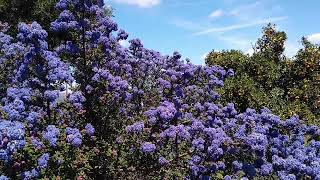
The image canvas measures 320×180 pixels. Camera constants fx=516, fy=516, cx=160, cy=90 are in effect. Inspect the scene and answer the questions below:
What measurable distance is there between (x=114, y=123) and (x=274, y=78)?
868cm

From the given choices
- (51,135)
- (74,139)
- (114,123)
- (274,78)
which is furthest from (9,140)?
(274,78)

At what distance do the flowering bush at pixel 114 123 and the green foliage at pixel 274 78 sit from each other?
363 centimetres

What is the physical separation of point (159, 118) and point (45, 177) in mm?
2115

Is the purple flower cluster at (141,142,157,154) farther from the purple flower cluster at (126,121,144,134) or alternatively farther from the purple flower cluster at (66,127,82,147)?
the purple flower cluster at (66,127,82,147)

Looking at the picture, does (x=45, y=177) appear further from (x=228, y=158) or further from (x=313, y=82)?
(x=313, y=82)

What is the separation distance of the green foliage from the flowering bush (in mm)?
3633

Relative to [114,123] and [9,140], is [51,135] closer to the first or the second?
[9,140]

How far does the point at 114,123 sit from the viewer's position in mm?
8320

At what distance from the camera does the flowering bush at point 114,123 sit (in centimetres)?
665

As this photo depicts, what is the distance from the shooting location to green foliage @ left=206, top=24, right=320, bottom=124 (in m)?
13.1

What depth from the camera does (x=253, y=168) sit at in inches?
311

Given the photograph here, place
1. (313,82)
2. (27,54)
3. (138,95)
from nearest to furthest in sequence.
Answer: (27,54)
(138,95)
(313,82)

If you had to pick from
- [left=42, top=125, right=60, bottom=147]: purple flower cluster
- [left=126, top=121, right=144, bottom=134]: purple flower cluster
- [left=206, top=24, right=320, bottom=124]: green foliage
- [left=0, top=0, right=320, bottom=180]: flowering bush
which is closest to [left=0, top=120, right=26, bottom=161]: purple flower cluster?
[left=0, top=0, right=320, bottom=180]: flowering bush

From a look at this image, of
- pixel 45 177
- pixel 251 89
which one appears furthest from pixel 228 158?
pixel 251 89
